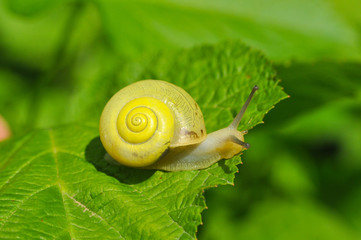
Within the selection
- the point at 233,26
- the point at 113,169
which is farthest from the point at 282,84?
the point at 113,169

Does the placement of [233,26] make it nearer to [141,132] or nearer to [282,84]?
[282,84]

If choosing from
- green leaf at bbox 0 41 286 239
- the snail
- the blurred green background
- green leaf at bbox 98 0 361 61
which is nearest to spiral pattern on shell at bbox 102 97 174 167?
the snail

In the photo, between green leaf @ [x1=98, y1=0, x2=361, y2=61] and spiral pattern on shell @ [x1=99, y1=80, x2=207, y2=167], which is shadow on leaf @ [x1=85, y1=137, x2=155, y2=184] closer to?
spiral pattern on shell @ [x1=99, y1=80, x2=207, y2=167]

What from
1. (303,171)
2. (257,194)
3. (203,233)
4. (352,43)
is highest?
(352,43)

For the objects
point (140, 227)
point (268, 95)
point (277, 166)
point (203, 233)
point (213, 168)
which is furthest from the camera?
point (277, 166)

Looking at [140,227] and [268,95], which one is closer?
[140,227]

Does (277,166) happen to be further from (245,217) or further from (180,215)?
(180,215)

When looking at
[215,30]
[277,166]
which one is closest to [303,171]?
[277,166]

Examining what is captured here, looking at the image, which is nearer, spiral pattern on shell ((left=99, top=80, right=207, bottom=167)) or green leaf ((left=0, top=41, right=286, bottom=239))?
green leaf ((left=0, top=41, right=286, bottom=239))
